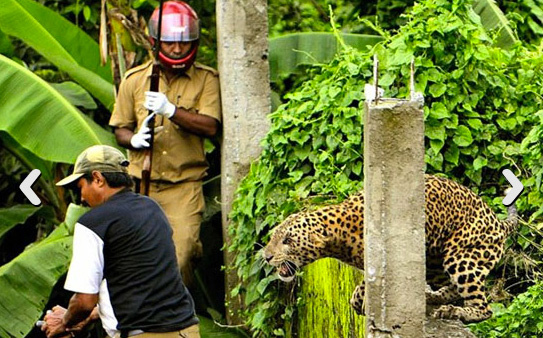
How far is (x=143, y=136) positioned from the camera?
9258mm

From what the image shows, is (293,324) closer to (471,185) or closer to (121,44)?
(471,185)

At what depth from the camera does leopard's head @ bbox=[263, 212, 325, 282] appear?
7.02 m

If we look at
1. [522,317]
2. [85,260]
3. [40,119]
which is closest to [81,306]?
[85,260]

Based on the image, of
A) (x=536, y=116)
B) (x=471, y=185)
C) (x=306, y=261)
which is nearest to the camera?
(x=306, y=261)

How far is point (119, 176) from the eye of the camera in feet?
21.0

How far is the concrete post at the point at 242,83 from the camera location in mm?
9492

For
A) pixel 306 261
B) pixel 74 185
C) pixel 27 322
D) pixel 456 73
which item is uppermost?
pixel 456 73

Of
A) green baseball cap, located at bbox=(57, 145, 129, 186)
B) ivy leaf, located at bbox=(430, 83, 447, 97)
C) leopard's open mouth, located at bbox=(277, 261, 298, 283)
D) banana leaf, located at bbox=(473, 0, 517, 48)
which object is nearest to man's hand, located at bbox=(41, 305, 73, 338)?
green baseball cap, located at bbox=(57, 145, 129, 186)

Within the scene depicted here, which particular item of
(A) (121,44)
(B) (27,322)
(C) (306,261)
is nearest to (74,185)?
(C) (306,261)

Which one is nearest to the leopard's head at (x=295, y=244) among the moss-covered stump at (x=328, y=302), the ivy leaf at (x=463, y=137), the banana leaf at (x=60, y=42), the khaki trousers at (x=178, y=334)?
the moss-covered stump at (x=328, y=302)

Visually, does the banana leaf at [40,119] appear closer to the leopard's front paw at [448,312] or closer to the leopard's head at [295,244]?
the leopard's head at [295,244]

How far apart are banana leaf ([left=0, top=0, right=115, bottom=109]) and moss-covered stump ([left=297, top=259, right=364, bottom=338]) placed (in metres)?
2.88

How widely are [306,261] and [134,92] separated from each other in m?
2.97

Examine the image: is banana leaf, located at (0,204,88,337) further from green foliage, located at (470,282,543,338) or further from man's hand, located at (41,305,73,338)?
green foliage, located at (470,282,543,338)
